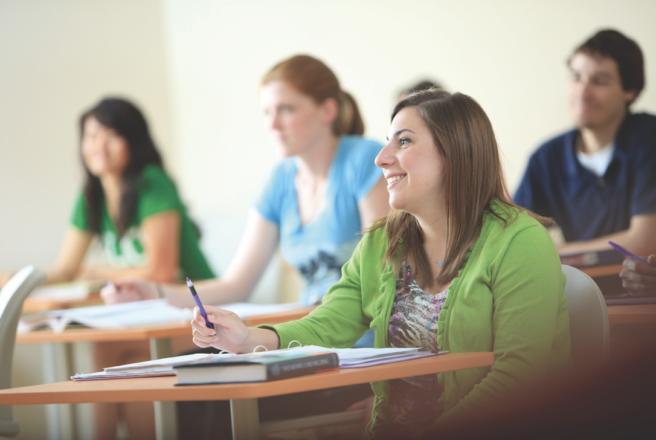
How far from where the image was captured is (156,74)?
19.5 ft

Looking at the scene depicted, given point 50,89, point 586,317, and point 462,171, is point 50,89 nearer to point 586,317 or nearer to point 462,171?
point 462,171

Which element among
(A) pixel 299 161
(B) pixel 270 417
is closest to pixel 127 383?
(B) pixel 270 417

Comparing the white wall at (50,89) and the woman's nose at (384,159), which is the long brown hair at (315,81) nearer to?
the woman's nose at (384,159)

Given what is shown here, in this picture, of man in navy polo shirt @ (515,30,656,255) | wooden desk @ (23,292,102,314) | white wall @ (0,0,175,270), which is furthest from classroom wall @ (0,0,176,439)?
man in navy polo shirt @ (515,30,656,255)

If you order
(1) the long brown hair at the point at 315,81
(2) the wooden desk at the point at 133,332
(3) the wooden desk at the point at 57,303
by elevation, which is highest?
(1) the long brown hair at the point at 315,81

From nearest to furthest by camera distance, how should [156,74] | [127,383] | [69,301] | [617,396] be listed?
[617,396] → [127,383] → [69,301] → [156,74]

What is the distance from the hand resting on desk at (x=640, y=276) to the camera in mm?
1881

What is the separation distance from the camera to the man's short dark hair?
312 centimetres

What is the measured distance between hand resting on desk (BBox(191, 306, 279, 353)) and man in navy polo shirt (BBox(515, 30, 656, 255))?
5.15 ft

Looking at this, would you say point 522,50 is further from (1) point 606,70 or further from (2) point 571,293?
(2) point 571,293

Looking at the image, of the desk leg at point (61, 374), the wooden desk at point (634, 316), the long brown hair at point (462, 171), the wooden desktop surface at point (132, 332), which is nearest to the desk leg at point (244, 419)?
the long brown hair at point (462, 171)

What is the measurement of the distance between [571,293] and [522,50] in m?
2.56

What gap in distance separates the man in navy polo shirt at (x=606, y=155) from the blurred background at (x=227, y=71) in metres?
0.54

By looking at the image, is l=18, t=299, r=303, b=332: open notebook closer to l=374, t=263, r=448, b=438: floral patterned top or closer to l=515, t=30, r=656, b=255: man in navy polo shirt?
l=374, t=263, r=448, b=438: floral patterned top
